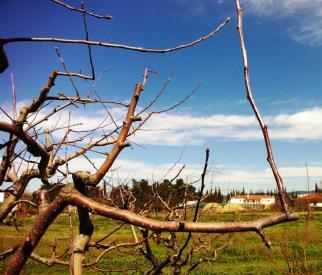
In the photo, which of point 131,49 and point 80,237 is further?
point 80,237

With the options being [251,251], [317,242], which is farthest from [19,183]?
[317,242]

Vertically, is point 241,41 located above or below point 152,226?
above

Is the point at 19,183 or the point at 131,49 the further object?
the point at 19,183

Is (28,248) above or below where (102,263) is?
above

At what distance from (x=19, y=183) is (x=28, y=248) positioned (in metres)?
1.70

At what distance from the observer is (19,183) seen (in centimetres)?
290

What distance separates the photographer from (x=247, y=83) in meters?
0.83

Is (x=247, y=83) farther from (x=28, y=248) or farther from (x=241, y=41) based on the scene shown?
(x=28, y=248)

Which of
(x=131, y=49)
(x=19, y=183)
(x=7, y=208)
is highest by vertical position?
(x=131, y=49)

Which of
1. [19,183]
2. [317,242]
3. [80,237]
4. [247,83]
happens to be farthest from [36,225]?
[317,242]

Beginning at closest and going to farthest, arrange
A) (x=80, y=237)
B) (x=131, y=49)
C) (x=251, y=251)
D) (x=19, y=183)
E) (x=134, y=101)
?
(x=131, y=49), (x=134, y=101), (x=80, y=237), (x=19, y=183), (x=251, y=251)

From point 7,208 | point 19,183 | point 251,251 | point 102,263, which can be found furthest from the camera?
point 251,251

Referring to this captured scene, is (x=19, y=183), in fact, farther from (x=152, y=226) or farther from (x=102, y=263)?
(x=102, y=263)

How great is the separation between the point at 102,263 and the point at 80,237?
2110 centimetres
